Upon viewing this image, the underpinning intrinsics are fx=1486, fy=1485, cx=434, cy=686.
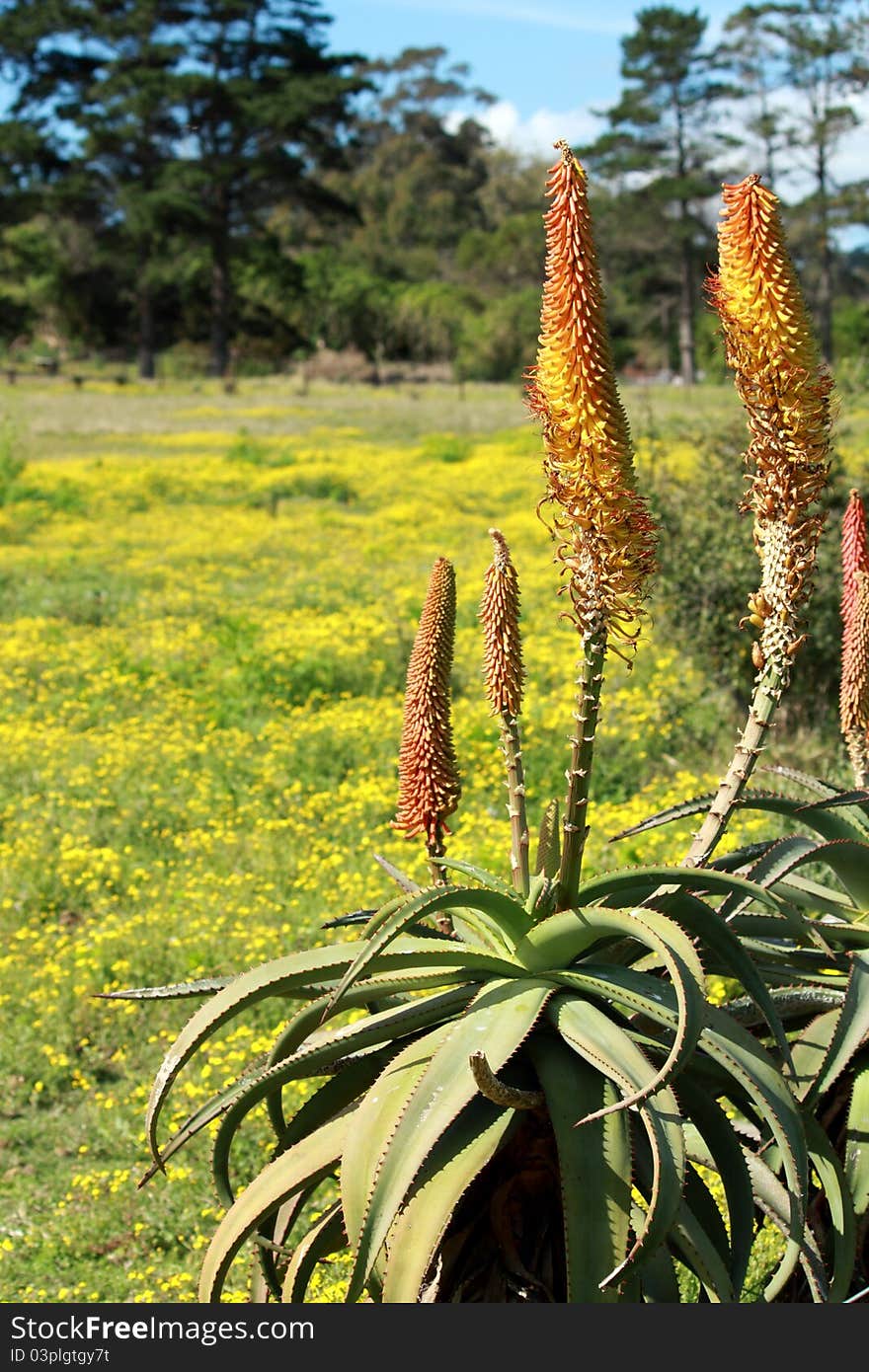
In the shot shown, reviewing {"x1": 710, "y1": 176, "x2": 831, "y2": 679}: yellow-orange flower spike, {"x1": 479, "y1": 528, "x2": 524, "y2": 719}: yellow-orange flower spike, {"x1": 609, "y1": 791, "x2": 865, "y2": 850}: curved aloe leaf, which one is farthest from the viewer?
{"x1": 609, "y1": 791, "x2": 865, "y2": 850}: curved aloe leaf

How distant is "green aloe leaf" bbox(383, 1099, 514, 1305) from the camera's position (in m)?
2.21

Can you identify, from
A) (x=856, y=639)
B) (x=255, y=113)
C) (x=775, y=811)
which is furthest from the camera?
(x=255, y=113)

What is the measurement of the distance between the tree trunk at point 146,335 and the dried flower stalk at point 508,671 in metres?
54.7

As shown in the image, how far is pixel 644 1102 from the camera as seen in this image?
222 centimetres

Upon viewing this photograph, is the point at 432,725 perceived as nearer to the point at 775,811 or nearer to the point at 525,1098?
the point at 775,811

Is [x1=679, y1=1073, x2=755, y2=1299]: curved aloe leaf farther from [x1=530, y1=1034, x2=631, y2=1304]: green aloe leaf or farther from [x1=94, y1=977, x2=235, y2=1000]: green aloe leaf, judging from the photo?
[x1=94, y1=977, x2=235, y2=1000]: green aloe leaf

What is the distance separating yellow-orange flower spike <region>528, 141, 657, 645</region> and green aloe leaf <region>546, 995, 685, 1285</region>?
60 cm

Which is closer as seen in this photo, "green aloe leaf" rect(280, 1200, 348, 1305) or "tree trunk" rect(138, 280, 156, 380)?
"green aloe leaf" rect(280, 1200, 348, 1305)

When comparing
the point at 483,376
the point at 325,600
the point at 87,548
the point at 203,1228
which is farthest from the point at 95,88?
the point at 203,1228

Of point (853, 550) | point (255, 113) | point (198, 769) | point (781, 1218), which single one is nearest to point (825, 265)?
point (255, 113)

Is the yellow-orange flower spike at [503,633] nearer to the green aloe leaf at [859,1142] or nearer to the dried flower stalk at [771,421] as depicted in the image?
the dried flower stalk at [771,421]

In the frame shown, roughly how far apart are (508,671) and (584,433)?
54 centimetres

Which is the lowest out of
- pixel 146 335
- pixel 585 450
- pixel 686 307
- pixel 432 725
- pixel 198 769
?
pixel 198 769

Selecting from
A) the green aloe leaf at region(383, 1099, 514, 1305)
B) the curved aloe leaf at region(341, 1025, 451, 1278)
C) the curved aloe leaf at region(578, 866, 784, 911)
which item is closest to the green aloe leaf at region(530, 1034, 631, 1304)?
the green aloe leaf at region(383, 1099, 514, 1305)
